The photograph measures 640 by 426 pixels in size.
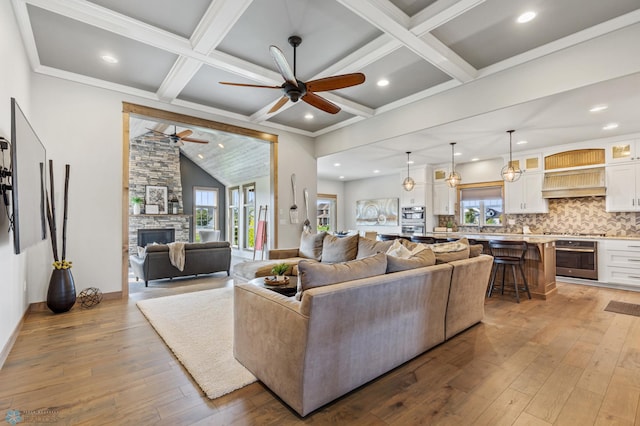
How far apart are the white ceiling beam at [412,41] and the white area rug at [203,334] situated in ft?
10.1

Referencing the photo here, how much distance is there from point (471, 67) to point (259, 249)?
7.25m

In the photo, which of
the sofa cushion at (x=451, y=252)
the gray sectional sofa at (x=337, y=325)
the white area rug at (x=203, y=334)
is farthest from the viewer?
the sofa cushion at (x=451, y=252)

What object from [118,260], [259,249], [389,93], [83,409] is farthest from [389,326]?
[259,249]

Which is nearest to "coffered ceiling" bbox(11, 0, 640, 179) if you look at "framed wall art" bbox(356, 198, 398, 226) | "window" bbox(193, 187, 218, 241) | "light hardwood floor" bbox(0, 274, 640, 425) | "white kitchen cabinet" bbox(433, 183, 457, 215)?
"light hardwood floor" bbox(0, 274, 640, 425)

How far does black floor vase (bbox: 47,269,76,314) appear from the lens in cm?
349

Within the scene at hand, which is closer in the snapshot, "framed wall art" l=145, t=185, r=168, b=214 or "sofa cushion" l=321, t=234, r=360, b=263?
"sofa cushion" l=321, t=234, r=360, b=263

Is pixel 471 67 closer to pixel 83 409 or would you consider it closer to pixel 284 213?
pixel 284 213

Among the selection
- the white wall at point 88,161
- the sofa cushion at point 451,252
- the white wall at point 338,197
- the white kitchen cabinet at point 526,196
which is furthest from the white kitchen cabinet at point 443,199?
the white wall at point 88,161

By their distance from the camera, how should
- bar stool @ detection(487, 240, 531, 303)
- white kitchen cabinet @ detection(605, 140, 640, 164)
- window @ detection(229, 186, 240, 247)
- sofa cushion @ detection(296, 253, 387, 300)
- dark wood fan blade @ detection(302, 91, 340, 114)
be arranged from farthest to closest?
1. window @ detection(229, 186, 240, 247)
2. white kitchen cabinet @ detection(605, 140, 640, 164)
3. bar stool @ detection(487, 240, 531, 303)
4. dark wood fan blade @ detection(302, 91, 340, 114)
5. sofa cushion @ detection(296, 253, 387, 300)

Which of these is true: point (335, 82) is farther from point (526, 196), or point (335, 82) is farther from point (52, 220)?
point (526, 196)

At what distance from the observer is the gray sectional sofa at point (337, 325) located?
1.71m

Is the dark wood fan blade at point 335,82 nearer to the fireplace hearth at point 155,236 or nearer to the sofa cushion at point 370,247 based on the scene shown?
the sofa cushion at point 370,247

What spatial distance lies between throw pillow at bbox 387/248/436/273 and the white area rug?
1308 mm

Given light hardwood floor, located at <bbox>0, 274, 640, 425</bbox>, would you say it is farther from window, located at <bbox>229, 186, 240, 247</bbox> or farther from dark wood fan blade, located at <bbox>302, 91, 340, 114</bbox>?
window, located at <bbox>229, 186, 240, 247</bbox>
